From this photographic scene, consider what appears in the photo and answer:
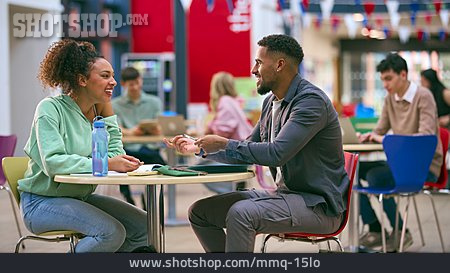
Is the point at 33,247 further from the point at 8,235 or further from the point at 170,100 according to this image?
the point at 170,100

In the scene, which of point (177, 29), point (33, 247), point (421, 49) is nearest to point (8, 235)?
point (33, 247)

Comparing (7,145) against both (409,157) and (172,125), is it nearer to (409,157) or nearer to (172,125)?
(172,125)

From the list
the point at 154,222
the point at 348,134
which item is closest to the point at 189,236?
the point at 348,134

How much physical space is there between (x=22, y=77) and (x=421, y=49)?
19.4 m

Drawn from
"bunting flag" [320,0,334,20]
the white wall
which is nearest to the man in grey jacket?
→ the white wall

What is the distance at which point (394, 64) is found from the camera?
570cm

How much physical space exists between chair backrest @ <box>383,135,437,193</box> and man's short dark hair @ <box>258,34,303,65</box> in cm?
147

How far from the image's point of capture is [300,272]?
3.28m

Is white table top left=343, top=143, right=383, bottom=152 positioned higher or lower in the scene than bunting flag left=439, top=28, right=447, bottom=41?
lower

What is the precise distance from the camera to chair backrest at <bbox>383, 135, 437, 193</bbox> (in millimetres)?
5125

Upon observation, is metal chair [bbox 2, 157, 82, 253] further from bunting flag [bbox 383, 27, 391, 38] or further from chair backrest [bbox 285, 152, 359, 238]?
bunting flag [bbox 383, 27, 391, 38]

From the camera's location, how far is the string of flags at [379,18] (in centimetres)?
1327

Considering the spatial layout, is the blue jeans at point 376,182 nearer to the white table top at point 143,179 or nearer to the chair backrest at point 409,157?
the chair backrest at point 409,157

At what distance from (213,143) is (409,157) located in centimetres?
192
